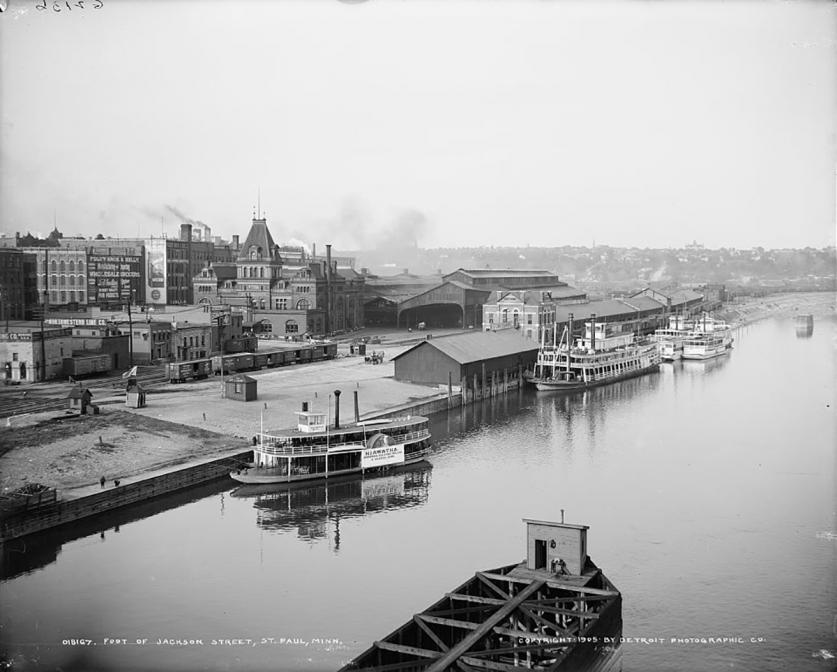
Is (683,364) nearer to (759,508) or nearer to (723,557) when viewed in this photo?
(759,508)

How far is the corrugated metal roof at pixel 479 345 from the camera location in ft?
148

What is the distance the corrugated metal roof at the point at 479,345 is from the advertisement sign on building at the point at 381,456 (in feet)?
46.8

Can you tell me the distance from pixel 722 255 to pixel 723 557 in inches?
6280

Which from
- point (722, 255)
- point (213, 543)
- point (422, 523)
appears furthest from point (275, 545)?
point (722, 255)

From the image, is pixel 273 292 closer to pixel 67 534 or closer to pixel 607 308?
pixel 607 308

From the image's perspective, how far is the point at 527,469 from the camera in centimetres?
2980

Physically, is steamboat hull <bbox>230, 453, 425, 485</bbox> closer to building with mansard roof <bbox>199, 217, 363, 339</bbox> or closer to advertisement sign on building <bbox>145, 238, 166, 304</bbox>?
building with mansard roof <bbox>199, 217, 363, 339</bbox>

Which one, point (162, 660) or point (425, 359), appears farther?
point (425, 359)

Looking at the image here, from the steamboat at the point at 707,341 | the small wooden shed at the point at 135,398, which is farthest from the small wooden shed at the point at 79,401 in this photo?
the steamboat at the point at 707,341

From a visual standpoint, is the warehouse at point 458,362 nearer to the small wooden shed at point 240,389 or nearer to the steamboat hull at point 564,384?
the steamboat hull at point 564,384

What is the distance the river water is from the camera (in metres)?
16.7

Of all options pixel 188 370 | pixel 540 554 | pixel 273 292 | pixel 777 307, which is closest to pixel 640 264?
pixel 777 307

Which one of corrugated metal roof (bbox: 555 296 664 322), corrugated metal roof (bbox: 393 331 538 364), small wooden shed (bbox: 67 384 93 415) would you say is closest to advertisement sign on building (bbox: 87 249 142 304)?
corrugated metal roof (bbox: 393 331 538 364)

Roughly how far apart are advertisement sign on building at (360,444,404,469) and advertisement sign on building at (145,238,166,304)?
42.1 m
